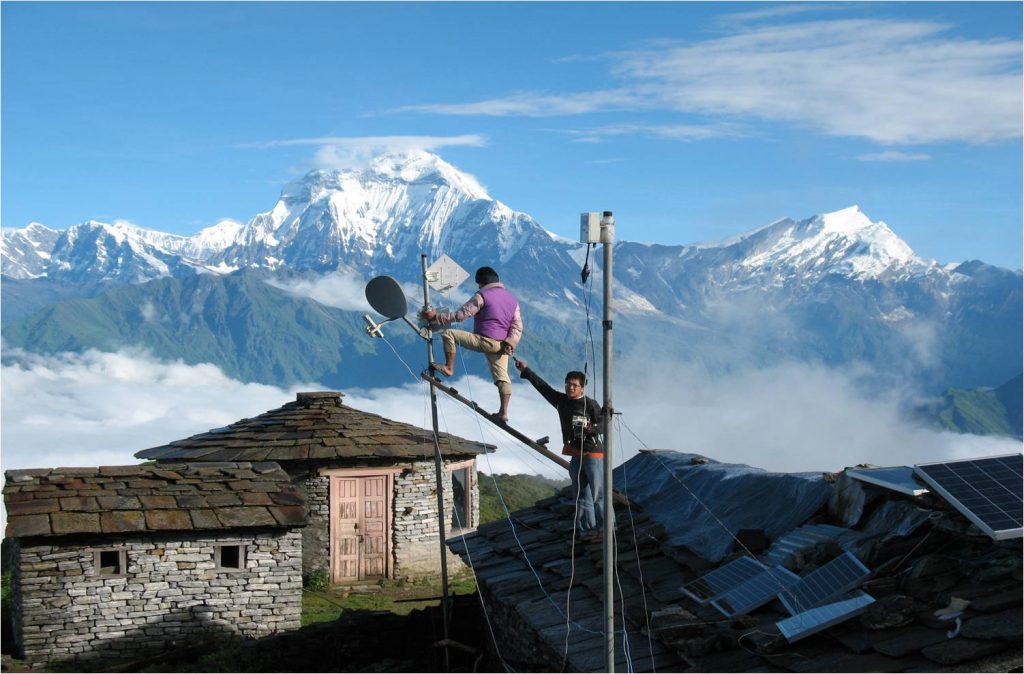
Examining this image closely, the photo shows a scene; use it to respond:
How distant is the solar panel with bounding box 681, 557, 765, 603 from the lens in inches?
476

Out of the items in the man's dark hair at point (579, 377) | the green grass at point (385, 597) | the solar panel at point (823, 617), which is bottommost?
the green grass at point (385, 597)

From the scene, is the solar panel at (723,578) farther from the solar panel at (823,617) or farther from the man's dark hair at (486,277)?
the man's dark hair at (486,277)

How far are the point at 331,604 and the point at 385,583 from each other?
6.68 feet

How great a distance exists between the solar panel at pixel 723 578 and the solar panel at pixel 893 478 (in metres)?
1.46

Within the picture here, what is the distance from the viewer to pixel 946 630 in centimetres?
963

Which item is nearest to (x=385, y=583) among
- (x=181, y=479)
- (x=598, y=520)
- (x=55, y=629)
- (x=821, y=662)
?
(x=181, y=479)

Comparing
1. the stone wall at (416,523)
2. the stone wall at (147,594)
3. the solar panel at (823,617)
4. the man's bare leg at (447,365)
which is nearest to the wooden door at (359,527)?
the stone wall at (416,523)

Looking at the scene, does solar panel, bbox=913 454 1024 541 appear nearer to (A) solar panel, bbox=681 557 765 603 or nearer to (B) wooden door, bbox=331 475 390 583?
(A) solar panel, bbox=681 557 765 603

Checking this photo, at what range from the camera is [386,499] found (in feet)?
87.5

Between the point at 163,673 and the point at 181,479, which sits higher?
the point at 181,479

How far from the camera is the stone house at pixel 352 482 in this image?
2598 cm

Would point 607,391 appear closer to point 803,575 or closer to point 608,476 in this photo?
point 608,476

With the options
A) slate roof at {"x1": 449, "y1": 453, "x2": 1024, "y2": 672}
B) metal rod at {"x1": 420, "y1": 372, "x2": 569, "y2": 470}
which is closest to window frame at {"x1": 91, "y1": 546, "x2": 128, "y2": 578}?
slate roof at {"x1": 449, "y1": 453, "x2": 1024, "y2": 672}

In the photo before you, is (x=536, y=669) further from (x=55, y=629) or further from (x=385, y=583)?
(x=385, y=583)
